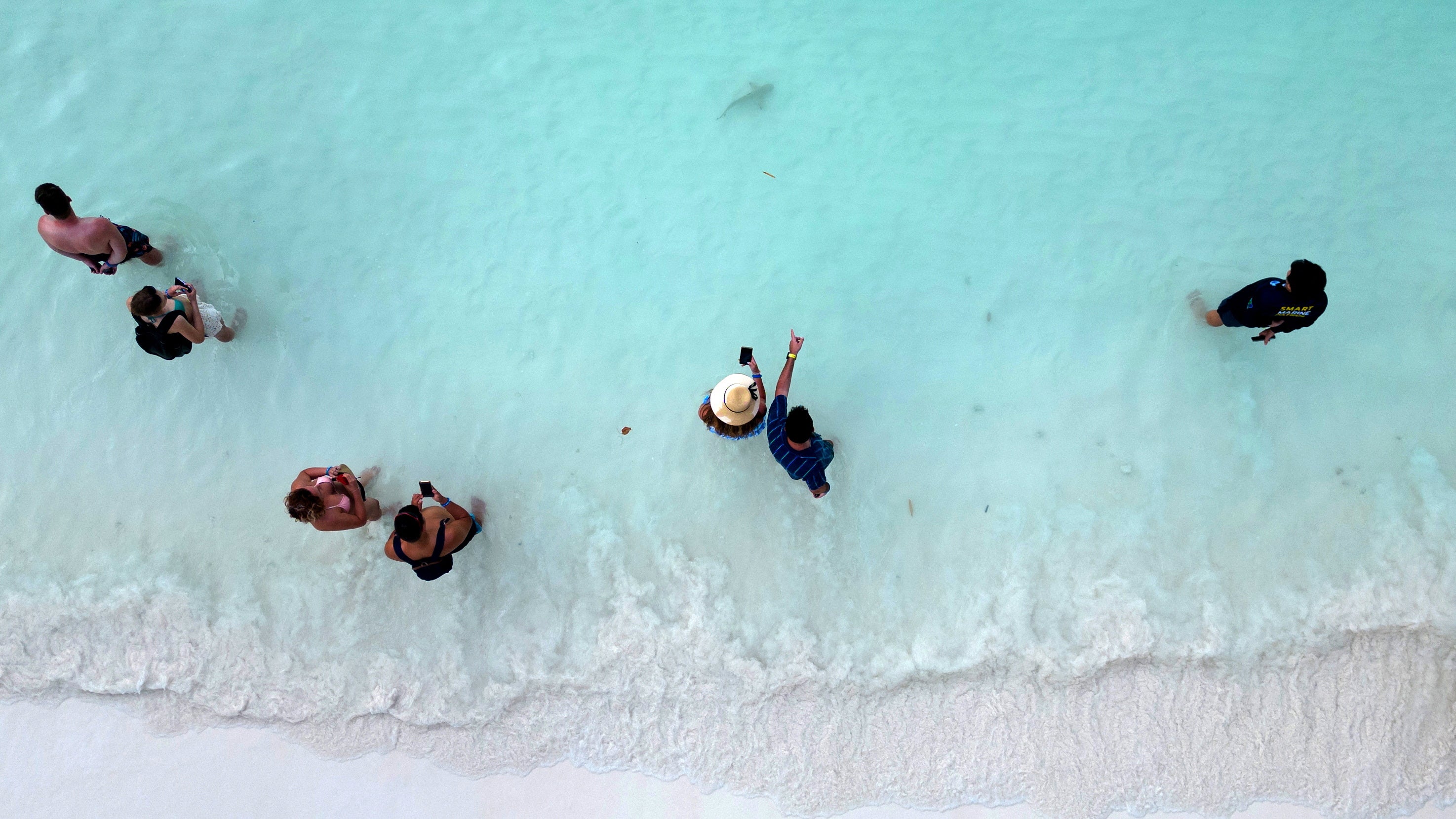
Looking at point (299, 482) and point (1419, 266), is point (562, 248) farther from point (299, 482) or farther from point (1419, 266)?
point (1419, 266)

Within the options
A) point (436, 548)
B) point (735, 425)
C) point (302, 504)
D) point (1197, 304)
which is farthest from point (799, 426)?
point (1197, 304)

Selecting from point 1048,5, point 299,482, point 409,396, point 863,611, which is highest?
point 1048,5

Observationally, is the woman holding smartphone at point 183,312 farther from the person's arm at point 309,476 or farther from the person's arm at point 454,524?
the person's arm at point 454,524

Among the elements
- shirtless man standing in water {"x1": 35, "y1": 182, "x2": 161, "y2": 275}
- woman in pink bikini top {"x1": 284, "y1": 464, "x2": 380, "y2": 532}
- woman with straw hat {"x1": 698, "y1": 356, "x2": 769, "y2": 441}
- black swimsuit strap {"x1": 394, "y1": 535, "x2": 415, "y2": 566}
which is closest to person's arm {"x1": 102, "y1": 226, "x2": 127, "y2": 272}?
shirtless man standing in water {"x1": 35, "y1": 182, "x2": 161, "y2": 275}

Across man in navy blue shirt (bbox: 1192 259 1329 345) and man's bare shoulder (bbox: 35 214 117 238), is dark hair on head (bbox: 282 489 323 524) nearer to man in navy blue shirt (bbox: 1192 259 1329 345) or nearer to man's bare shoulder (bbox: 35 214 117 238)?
man's bare shoulder (bbox: 35 214 117 238)

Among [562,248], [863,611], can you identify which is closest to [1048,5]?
[562,248]
